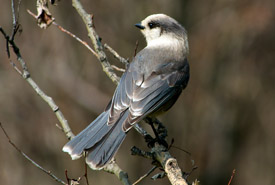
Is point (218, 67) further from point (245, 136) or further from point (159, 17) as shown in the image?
point (159, 17)

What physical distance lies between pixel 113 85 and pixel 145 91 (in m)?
3.58

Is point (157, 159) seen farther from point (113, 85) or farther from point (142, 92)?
point (113, 85)

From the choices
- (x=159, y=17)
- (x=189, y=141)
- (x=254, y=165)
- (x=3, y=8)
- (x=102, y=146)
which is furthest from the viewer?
(x=254, y=165)

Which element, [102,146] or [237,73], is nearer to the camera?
[102,146]

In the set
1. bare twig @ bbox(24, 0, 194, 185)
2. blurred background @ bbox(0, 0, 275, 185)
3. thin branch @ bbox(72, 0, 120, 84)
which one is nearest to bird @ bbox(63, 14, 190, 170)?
bare twig @ bbox(24, 0, 194, 185)

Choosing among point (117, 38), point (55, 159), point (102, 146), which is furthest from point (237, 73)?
point (102, 146)

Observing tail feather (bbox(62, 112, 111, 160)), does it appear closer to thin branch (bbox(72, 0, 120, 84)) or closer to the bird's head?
thin branch (bbox(72, 0, 120, 84))

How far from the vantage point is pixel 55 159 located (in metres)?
7.65

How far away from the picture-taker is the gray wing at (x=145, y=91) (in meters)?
3.72

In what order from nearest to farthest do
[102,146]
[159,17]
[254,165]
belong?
[102,146]
[159,17]
[254,165]

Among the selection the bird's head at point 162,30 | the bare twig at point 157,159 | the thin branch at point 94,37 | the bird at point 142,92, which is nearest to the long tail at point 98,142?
the bird at point 142,92

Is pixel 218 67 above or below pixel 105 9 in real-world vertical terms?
below

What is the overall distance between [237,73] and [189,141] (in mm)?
1413

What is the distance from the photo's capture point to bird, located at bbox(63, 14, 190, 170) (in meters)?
3.43
